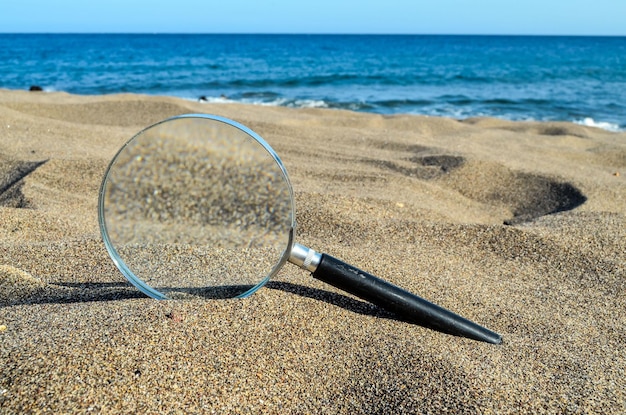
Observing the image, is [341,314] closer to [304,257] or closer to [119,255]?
[304,257]

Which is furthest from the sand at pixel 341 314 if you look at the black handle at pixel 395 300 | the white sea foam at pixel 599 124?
the white sea foam at pixel 599 124

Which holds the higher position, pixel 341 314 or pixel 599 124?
pixel 341 314

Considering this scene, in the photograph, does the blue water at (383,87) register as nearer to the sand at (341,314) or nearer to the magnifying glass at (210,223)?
the sand at (341,314)

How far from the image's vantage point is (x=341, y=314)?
6.34ft

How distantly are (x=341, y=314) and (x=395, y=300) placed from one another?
199mm

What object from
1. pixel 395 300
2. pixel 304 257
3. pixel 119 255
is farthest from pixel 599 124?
pixel 119 255

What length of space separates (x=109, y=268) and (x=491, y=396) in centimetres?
147

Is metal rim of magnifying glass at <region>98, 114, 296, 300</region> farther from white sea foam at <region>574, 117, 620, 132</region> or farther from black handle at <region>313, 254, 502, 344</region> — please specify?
white sea foam at <region>574, 117, 620, 132</region>

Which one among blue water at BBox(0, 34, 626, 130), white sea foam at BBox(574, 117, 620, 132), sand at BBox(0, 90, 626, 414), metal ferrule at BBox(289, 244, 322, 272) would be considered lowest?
blue water at BBox(0, 34, 626, 130)

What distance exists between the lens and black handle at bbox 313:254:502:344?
1.79 m

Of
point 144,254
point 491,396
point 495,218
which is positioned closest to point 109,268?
point 144,254

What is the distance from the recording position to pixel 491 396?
1.55m

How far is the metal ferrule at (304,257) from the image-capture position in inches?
68.0

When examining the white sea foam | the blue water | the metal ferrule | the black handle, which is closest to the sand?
the black handle
